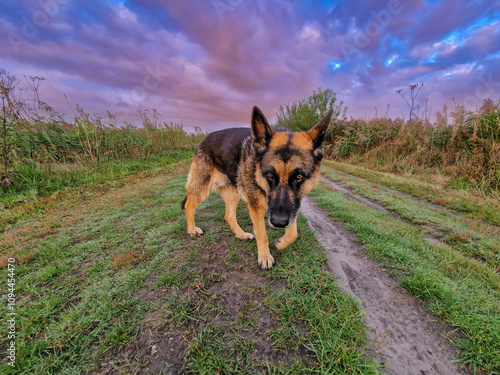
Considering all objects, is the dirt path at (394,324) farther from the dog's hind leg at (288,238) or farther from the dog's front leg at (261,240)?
the dog's front leg at (261,240)

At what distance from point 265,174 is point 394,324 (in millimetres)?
1943

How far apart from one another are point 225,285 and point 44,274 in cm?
220

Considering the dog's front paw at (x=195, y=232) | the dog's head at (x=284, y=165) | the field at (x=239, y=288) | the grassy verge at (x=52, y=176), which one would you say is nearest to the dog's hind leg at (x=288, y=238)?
the field at (x=239, y=288)

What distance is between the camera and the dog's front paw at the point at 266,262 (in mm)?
2270

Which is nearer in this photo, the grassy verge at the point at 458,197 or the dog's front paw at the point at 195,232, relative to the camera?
the dog's front paw at the point at 195,232

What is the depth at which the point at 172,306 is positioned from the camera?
68.0 inches

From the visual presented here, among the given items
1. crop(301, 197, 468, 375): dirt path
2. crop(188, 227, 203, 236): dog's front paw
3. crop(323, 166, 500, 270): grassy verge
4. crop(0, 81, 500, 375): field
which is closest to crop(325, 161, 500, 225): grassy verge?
crop(0, 81, 500, 375): field

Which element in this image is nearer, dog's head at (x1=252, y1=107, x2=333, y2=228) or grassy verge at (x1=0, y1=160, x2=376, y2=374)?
grassy verge at (x1=0, y1=160, x2=376, y2=374)

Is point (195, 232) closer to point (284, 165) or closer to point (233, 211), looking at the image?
point (233, 211)

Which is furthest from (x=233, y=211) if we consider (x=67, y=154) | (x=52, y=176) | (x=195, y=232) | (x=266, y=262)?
(x=67, y=154)

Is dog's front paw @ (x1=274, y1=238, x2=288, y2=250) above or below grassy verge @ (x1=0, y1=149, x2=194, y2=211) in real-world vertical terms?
below

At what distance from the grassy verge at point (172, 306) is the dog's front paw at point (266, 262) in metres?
0.09

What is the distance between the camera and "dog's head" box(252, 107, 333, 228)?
2111 mm

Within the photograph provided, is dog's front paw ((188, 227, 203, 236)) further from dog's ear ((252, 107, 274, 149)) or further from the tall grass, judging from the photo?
the tall grass
